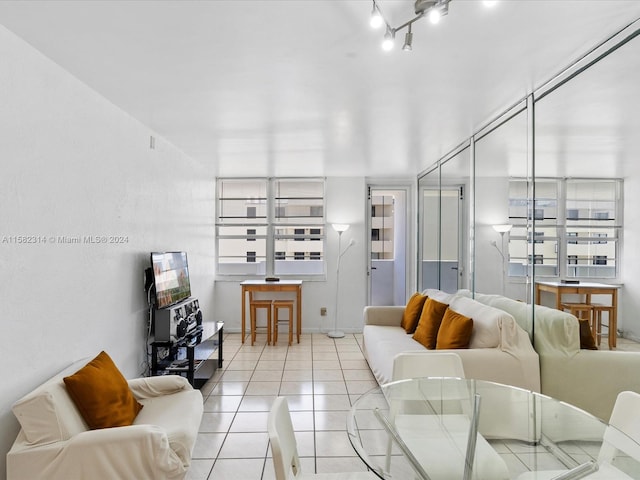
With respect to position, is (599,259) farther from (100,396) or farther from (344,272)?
(344,272)

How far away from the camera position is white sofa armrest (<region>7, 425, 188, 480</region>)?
1.87 m

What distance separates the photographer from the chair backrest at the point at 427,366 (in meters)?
2.36

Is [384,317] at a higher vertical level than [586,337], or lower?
lower

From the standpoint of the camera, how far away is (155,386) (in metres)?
2.76

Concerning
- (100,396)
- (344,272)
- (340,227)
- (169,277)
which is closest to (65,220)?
(100,396)

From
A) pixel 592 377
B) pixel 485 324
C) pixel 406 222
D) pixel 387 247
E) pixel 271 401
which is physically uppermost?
pixel 406 222

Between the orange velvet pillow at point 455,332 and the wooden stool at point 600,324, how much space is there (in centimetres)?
92

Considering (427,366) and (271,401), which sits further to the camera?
(271,401)

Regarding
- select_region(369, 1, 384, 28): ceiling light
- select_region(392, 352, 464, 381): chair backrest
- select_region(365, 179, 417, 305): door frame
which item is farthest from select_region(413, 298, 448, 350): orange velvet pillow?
select_region(369, 1, 384, 28): ceiling light

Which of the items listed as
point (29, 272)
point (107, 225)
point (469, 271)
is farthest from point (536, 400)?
point (107, 225)

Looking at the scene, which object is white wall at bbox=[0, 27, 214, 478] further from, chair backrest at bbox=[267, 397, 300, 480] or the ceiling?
chair backrest at bbox=[267, 397, 300, 480]

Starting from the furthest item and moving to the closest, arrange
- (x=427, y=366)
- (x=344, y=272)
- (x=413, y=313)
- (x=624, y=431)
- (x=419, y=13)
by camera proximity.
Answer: (x=344, y=272), (x=413, y=313), (x=427, y=366), (x=419, y=13), (x=624, y=431)

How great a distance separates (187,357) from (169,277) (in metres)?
0.81

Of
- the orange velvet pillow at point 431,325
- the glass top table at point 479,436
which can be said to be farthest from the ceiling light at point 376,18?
the orange velvet pillow at point 431,325
